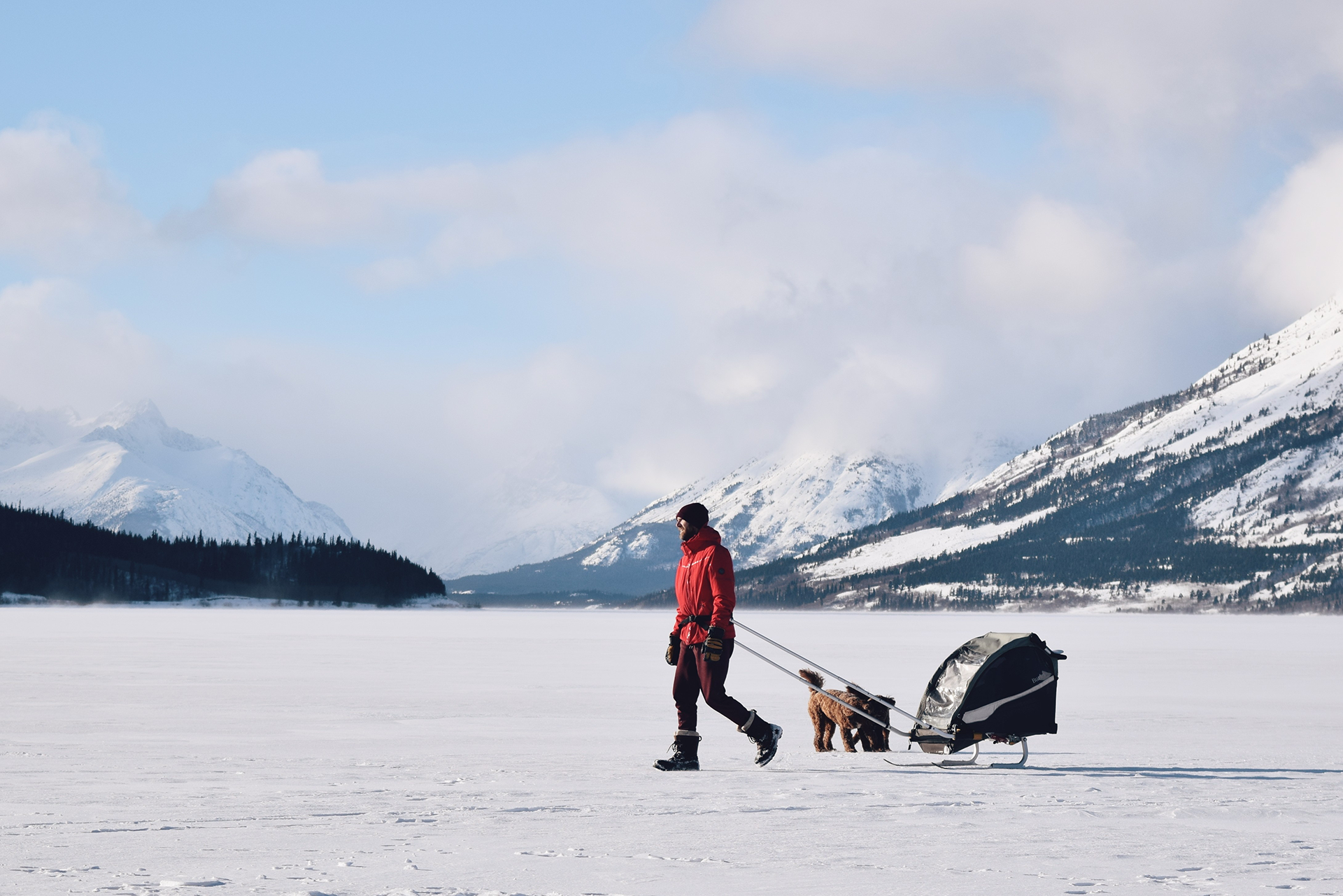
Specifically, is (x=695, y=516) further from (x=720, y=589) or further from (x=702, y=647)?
(x=702, y=647)

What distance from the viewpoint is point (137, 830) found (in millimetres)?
9617

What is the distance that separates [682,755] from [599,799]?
214 centimetres

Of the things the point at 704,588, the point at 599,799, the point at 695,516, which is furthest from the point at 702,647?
the point at 599,799

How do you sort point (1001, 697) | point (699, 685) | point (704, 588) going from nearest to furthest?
point (704, 588), point (699, 685), point (1001, 697)

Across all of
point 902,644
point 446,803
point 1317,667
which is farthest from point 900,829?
point 902,644

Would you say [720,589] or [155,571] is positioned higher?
[155,571]

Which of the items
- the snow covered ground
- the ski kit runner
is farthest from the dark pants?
the snow covered ground

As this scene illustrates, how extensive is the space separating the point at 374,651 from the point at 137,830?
35322 mm

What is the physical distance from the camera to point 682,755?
13531mm

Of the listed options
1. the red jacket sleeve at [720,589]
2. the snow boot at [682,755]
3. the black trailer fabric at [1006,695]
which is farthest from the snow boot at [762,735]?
the black trailer fabric at [1006,695]

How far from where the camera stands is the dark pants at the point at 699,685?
13516 mm

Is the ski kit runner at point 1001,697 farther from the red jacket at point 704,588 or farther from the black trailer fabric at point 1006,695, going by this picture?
the red jacket at point 704,588

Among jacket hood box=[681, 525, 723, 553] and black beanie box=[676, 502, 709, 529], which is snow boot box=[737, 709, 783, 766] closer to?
jacket hood box=[681, 525, 723, 553]

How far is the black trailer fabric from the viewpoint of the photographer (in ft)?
45.5
